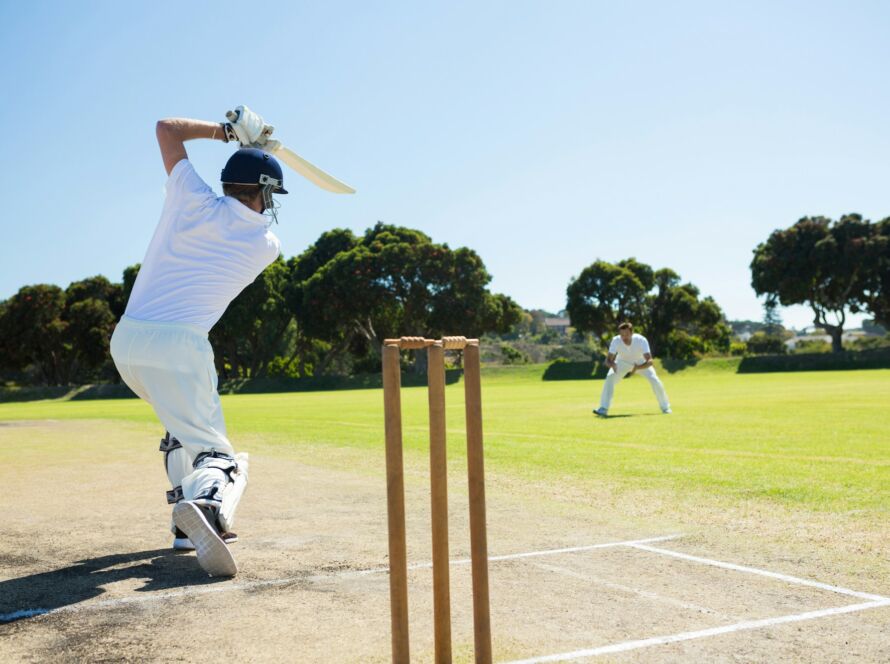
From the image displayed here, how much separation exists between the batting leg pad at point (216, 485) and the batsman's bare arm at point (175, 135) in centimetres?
168

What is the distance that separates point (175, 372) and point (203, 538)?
0.92m

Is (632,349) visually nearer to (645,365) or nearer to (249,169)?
(645,365)

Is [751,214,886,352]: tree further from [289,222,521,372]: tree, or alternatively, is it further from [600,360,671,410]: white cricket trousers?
[600,360,671,410]: white cricket trousers

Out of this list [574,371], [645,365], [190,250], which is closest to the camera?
[190,250]

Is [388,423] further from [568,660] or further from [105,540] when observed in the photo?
[105,540]

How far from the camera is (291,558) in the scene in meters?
5.00

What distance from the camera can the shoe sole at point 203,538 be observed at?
4.44 metres

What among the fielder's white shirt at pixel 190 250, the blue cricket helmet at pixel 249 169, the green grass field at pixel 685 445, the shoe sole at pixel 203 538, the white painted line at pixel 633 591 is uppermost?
the blue cricket helmet at pixel 249 169

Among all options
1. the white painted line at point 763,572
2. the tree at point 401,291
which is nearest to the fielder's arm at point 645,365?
the white painted line at point 763,572

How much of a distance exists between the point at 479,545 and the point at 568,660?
2.00ft

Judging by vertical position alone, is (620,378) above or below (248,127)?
below

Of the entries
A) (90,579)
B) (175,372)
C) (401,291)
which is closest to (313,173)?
(175,372)

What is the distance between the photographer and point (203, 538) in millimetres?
4441

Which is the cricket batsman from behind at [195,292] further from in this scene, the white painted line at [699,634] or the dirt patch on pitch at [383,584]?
the white painted line at [699,634]
